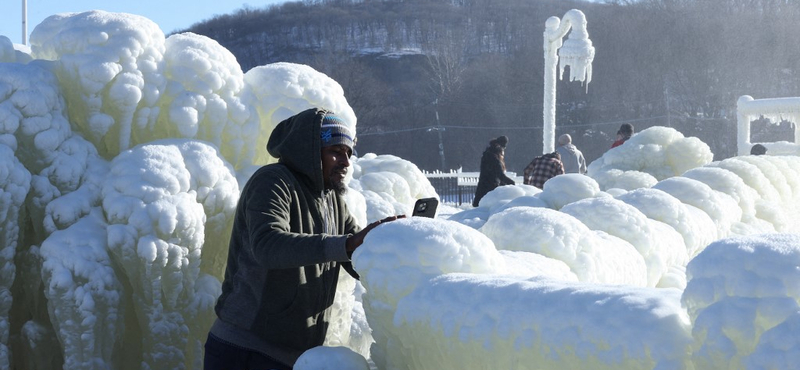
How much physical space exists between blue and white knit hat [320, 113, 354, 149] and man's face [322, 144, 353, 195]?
0.02m

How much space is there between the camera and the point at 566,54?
505 inches

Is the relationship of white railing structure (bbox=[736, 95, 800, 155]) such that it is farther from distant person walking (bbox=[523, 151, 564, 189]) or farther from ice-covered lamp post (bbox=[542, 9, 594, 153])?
distant person walking (bbox=[523, 151, 564, 189])

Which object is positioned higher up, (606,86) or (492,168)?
(606,86)

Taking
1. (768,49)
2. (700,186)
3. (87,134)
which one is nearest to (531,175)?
(700,186)

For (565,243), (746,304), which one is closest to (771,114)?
(565,243)

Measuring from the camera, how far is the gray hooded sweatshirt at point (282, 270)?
2279mm

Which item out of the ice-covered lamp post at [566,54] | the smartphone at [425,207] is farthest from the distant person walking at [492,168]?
the smartphone at [425,207]

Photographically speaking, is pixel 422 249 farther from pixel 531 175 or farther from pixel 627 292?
pixel 531 175

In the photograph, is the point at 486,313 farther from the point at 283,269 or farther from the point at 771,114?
the point at 771,114

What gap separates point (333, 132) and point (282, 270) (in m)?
0.42

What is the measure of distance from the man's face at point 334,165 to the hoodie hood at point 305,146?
0.03 m

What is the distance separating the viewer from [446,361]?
5.88 feet

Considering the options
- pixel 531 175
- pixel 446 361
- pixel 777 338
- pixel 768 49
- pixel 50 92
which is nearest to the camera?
pixel 777 338

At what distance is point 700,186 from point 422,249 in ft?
9.65
